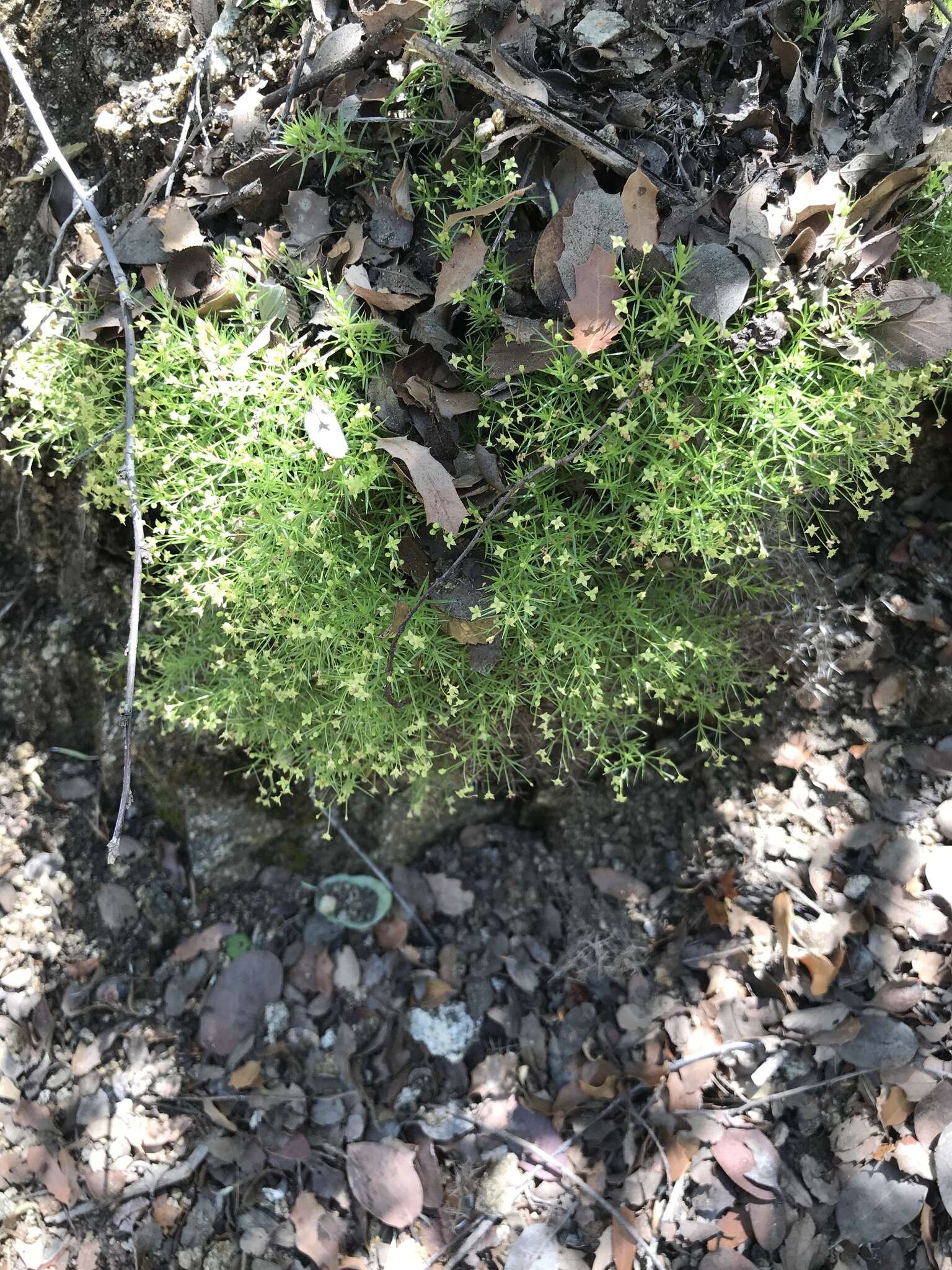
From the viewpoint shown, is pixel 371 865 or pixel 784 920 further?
pixel 371 865

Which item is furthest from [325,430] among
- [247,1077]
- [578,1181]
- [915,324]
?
[578,1181]

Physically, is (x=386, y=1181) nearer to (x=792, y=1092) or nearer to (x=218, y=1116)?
(x=218, y=1116)

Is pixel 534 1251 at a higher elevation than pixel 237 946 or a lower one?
lower

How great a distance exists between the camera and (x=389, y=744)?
2.30 m

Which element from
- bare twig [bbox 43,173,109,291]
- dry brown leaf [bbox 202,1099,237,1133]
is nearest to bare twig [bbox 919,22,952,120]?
bare twig [bbox 43,173,109,291]

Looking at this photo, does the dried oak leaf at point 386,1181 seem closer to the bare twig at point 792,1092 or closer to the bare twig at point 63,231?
the bare twig at point 792,1092

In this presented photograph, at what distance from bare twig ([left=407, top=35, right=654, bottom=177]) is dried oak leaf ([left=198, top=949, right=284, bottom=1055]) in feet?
7.82

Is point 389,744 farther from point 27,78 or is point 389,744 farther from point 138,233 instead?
point 27,78

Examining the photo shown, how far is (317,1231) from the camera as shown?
2176mm

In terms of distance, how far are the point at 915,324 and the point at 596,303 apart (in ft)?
2.33

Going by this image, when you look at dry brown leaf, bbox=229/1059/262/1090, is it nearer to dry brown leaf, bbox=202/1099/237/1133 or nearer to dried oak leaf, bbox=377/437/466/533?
dry brown leaf, bbox=202/1099/237/1133

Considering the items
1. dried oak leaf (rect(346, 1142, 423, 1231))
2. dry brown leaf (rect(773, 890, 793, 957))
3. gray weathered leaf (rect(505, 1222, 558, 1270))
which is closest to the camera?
gray weathered leaf (rect(505, 1222, 558, 1270))

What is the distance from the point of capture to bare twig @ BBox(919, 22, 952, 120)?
1859 millimetres

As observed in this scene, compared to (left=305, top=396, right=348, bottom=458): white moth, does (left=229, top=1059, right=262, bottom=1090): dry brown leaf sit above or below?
below
